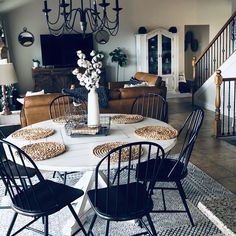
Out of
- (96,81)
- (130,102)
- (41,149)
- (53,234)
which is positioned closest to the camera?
(41,149)

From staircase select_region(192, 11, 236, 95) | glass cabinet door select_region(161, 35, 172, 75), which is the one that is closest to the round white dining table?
staircase select_region(192, 11, 236, 95)

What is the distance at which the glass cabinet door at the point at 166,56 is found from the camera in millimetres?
9297

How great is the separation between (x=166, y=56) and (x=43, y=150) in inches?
295

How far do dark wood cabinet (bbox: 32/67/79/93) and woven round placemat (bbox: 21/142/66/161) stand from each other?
20.0ft

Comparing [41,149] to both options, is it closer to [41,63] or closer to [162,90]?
[162,90]

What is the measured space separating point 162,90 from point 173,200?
8.57ft

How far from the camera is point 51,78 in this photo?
28.0 ft

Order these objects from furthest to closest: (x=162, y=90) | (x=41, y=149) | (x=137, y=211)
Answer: (x=162, y=90), (x=41, y=149), (x=137, y=211)

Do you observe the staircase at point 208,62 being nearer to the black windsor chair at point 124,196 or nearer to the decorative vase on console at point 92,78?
the decorative vase on console at point 92,78

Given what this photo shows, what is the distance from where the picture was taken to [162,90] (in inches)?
214

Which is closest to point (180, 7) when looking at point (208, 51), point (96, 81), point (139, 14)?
point (139, 14)

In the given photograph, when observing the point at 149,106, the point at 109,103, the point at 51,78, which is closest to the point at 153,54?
the point at 51,78

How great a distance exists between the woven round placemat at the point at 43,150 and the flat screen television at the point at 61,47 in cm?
639

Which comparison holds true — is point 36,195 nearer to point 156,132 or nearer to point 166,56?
point 156,132
